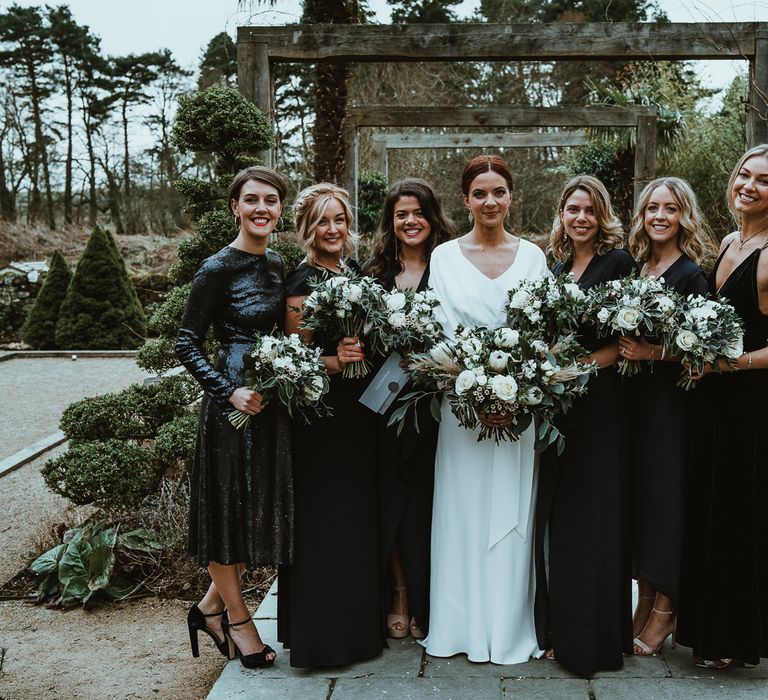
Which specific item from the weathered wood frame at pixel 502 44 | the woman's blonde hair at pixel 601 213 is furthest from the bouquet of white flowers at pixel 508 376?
the weathered wood frame at pixel 502 44

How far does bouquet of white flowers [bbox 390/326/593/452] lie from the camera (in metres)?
3.10

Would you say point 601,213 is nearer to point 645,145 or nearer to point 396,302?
point 396,302

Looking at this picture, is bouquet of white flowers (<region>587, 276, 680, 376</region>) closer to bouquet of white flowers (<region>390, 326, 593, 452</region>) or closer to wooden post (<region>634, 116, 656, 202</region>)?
bouquet of white flowers (<region>390, 326, 593, 452</region>)

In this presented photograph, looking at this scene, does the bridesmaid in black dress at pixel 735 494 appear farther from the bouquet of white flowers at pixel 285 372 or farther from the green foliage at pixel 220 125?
the green foliage at pixel 220 125

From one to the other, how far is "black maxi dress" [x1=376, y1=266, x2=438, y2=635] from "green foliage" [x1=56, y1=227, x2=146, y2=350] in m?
12.1

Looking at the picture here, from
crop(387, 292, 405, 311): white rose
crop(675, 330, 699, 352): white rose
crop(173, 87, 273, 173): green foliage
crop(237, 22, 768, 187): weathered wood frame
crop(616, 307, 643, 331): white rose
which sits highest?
crop(237, 22, 768, 187): weathered wood frame

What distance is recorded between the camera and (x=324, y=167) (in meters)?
9.18

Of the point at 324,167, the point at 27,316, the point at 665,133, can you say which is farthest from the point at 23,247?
the point at 665,133

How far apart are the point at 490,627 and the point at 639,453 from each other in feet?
3.33

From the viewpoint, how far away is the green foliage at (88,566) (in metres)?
5.03

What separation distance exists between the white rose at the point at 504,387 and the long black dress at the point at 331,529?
71 cm

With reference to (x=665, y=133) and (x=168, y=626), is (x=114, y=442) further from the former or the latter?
(x=665, y=133)

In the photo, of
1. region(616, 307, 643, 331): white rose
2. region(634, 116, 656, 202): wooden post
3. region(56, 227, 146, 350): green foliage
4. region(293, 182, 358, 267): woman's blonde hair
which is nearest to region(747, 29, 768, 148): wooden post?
region(616, 307, 643, 331): white rose

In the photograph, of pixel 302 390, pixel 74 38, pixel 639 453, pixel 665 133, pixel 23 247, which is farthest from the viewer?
pixel 74 38
